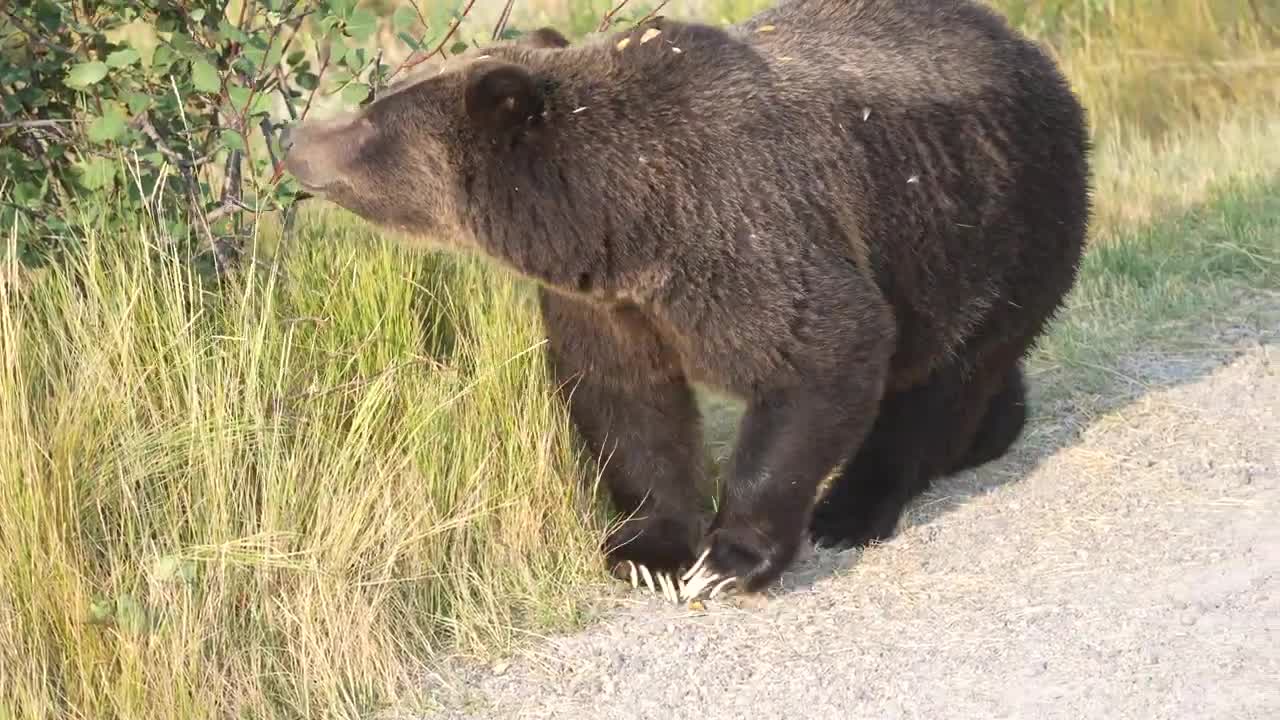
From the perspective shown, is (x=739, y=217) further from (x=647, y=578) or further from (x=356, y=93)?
(x=356, y=93)

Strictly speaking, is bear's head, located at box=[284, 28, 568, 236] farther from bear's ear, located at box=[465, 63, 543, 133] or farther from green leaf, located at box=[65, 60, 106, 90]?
green leaf, located at box=[65, 60, 106, 90]

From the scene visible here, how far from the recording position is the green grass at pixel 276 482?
175 inches

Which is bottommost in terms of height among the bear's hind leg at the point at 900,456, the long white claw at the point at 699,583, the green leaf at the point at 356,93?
the bear's hind leg at the point at 900,456

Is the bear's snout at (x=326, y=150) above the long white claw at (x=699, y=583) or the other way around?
above

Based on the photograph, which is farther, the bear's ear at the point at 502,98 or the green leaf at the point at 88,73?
the green leaf at the point at 88,73

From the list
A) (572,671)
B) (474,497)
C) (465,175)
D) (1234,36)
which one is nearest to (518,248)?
(465,175)

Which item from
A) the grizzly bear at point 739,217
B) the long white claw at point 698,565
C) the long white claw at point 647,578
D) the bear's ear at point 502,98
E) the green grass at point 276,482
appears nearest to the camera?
the green grass at point 276,482

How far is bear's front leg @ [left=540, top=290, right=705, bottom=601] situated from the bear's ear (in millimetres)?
617

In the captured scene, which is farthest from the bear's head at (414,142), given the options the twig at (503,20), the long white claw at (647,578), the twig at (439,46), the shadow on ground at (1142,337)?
the shadow on ground at (1142,337)

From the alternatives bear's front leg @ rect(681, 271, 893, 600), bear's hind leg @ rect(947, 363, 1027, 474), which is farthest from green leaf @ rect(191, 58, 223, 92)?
bear's hind leg @ rect(947, 363, 1027, 474)

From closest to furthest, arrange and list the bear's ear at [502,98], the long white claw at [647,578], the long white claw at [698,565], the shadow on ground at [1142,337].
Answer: the bear's ear at [502,98], the long white claw at [698,565], the long white claw at [647,578], the shadow on ground at [1142,337]

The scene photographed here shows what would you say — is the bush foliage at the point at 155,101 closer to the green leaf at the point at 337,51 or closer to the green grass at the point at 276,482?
the green leaf at the point at 337,51

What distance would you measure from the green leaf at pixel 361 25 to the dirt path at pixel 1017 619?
1.94 metres

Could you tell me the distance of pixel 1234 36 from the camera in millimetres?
11523
